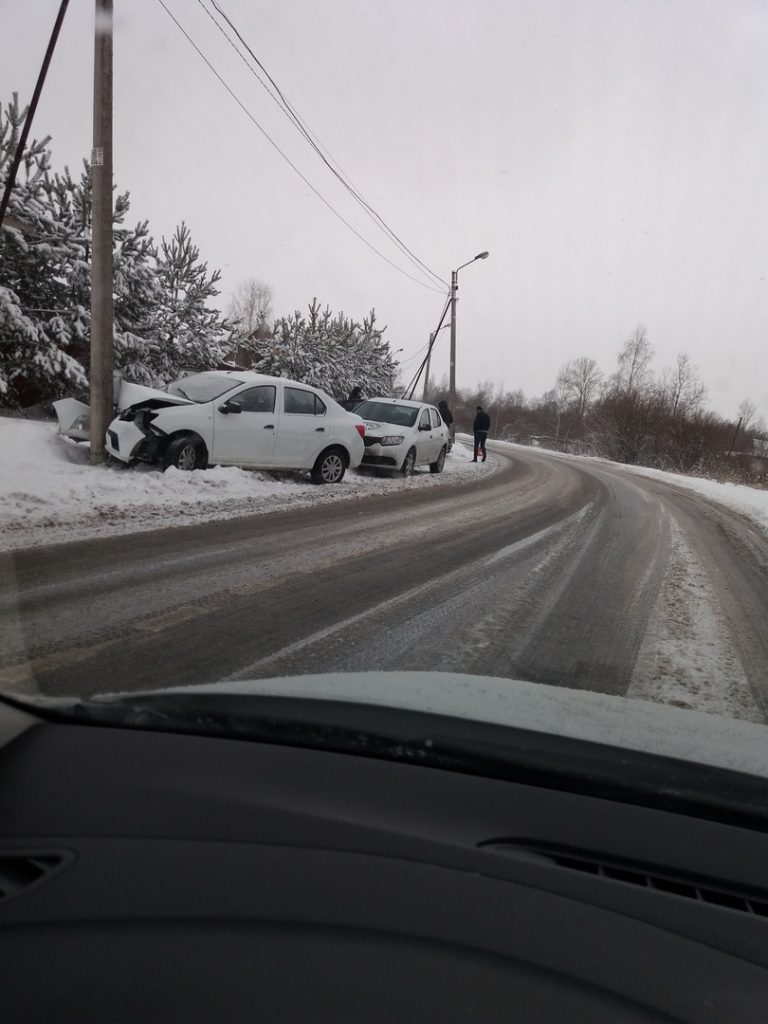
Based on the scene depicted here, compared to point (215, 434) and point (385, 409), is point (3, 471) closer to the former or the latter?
point (215, 434)

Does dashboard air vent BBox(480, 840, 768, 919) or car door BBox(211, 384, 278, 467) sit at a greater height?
car door BBox(211, 384, 278, 467)

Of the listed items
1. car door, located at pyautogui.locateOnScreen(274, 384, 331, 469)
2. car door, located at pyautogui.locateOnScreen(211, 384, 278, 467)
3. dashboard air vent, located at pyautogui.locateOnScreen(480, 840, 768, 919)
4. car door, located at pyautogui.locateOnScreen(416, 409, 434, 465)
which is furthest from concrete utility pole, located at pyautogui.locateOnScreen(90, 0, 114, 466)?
dashboard air vent, located at pyautogui.locateOnScreen(480, 840, 768, 919)

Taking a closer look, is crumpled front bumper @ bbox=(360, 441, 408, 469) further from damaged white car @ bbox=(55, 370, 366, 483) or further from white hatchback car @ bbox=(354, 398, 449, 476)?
damaged white car @ bbox=(55, 370, 366, 483)

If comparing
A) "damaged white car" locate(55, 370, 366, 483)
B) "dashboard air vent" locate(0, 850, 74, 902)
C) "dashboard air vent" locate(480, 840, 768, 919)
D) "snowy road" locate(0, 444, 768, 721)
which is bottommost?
"snowy road" locate(0, 444, 768, 721)

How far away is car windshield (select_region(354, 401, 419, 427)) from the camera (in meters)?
15.4

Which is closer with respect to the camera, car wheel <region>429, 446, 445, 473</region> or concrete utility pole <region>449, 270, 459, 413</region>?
car wheel <region>429, 446, 445, 473</region>

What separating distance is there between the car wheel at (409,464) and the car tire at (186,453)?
5.45 m

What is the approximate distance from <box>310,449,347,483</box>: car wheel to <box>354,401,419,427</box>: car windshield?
9.76 feet

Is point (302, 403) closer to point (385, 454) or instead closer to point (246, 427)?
point (246, 427)

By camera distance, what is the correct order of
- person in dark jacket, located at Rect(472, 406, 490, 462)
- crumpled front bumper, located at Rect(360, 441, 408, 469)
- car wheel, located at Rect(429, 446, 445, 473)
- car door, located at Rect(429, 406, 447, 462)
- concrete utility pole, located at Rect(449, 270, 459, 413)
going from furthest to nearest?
concrete utility pole, located at Rect(449, 270, 459, 413)
person in dark jacket, located at Rect(472, 406, 490, 462)
car wheel, located at Rect(429, 446, 445, 473)
car door, located at Rect(429, 406, 447, 462)
crumpled front bumper, located at Rect(360, 441, 408, 469)

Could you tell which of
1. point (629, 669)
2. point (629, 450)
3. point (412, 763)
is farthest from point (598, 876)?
point (629, 450)

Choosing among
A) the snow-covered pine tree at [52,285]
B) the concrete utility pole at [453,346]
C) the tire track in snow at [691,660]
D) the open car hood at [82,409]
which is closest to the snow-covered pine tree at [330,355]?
the concrete utility pole at [453,346]

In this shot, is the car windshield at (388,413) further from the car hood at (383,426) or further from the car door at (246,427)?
the car door at (246,427)

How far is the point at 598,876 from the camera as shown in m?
1.54
